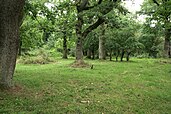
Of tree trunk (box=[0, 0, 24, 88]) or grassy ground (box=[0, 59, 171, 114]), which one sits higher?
tree trunk (box=[0, 0, 24, 88])

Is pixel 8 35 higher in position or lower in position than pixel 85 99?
higher

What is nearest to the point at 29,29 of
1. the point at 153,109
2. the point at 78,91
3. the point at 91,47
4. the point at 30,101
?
the point at 78,91

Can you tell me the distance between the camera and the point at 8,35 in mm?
5867

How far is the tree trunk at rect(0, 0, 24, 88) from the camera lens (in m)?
5.78

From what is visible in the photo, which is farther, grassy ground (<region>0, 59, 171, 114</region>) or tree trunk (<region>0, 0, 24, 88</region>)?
tree trunk (<region>0, 0, 24, 88</region>)

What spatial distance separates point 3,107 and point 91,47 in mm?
20025

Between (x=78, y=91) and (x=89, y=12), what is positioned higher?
(x=89, y=12)

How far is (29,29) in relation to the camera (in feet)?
41.5

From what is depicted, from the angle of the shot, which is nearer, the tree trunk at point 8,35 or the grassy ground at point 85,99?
the grassy ground at point 85,99

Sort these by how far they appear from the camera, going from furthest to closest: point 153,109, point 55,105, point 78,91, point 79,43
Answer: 1. point 79,43
2. point 78,91
3. point 153,109
4. point 55,105

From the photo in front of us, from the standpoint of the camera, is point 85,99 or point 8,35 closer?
point 8,35

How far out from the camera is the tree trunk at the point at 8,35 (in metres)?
5.78

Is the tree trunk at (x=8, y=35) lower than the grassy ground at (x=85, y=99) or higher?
higher

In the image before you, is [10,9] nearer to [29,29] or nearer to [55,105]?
[55,105]
